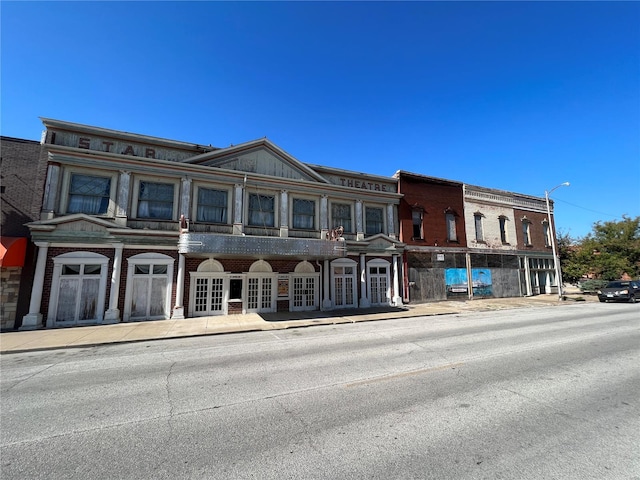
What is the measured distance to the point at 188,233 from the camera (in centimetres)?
1259

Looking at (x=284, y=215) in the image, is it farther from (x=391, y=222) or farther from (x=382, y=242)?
(x=391, y=222)

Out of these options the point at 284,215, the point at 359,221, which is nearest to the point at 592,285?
the point at 359,221

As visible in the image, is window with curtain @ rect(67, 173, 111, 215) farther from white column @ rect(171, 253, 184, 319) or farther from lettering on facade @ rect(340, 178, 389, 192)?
lettering on facade @ rect(340, 178, 389, 192)

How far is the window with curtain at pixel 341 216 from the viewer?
1991 cm

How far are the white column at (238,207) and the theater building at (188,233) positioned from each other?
0.06m

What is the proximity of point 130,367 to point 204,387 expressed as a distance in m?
2.95

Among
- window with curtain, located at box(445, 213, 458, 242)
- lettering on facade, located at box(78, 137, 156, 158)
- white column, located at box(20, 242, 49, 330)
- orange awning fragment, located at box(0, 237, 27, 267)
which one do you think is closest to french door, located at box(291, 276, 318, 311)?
lettering on facade, located at box(78, 137, 156, 158)

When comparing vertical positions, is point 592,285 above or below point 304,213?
below

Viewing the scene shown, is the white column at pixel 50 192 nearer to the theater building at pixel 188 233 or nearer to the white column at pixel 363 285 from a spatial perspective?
the theater building at pixel 188 233

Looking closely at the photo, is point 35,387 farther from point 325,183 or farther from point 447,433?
point 325,183

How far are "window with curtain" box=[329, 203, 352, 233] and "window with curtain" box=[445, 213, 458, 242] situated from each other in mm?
9391

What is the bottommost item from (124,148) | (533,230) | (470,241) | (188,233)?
(188,233)

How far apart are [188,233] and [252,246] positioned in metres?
2.77

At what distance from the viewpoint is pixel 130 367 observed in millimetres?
7426
